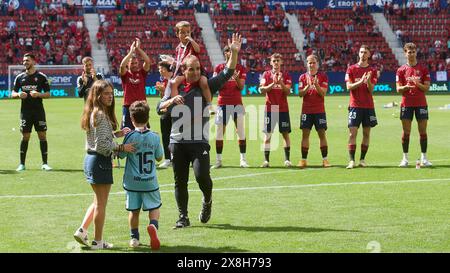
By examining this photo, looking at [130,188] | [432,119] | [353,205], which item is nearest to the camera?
[130,188]

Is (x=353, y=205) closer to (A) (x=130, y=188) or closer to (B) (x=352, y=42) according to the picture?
(A) (x=130, y=188)

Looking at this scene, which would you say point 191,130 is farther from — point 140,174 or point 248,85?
point 248,85

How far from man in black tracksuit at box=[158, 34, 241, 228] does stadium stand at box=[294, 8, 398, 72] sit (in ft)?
148

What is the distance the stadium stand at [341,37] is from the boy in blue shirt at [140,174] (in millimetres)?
46432

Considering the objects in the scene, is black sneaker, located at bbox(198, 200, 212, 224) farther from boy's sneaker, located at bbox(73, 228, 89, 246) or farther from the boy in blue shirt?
boy's sneaker, located at bbox(73, 228, 89, 246)

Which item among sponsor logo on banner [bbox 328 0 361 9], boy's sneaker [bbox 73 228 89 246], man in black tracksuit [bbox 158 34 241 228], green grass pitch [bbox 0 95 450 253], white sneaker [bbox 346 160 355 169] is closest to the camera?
boy's sneaker [bbox 73 228 89 246]

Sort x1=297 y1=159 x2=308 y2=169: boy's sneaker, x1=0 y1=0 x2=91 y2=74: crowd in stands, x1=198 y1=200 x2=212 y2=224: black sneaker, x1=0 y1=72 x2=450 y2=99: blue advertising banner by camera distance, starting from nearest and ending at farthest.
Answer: x1=198 y1=200 x2=212 y2=224: black sneaker → x1=297 y1=159 x2=308 y2=169: boy's sneaker → x1=0 y1=72 x2=450 y2=99: blue advertising banner → x1=0 y1=0 x2=91 y2=74: crowd in stands

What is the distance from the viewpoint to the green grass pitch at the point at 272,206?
31.1ft

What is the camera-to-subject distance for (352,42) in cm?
5972

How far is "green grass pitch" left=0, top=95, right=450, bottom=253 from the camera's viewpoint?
948cm

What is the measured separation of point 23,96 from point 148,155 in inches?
310

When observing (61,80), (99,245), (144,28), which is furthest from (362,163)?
(144,28)

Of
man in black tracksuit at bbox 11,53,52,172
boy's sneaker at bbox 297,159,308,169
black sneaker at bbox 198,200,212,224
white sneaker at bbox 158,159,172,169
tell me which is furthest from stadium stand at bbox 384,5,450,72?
black sneaker at bbox 198,200,212,224
